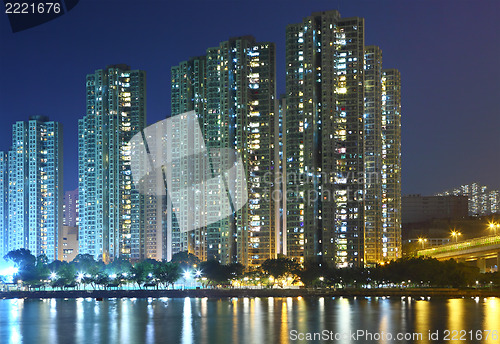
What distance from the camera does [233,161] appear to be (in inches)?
2803

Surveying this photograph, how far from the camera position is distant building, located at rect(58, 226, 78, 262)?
9406cm

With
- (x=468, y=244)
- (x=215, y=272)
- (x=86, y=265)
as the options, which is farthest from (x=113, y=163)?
(x=468, y=244)

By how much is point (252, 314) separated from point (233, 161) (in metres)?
24.7

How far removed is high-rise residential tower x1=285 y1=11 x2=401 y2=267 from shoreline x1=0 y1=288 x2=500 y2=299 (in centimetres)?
432

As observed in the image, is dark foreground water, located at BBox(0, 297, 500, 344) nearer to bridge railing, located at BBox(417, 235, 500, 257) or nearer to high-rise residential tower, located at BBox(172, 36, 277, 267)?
bridge railing, located at BBox(417, 235, 500, 257)

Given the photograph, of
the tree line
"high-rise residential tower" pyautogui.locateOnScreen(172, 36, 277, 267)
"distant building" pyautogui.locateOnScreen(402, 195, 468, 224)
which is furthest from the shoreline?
"distant building" pyautogui.locateOnScreen(402, 195, 468, 224)

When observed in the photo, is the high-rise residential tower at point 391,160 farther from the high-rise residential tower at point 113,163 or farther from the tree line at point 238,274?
A: the high-rise residential tower at point 113,163

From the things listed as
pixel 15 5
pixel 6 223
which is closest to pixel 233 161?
pixel 6 223

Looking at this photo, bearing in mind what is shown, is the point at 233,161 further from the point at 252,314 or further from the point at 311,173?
the point at 252,314

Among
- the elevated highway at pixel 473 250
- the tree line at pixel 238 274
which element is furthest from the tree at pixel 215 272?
the elevated highway at pixel 473 250

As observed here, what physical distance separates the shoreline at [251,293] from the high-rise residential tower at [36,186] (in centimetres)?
2171

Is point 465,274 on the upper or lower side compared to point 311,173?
lower

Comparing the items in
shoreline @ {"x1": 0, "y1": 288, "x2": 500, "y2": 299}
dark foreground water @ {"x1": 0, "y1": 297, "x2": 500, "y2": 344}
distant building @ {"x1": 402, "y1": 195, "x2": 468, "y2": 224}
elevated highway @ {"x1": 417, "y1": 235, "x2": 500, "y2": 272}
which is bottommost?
dark foreground water @ {"x1": 0, "y1": 297, "x2": 500, "y2": 344}

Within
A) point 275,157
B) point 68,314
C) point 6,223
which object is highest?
point 275,157
